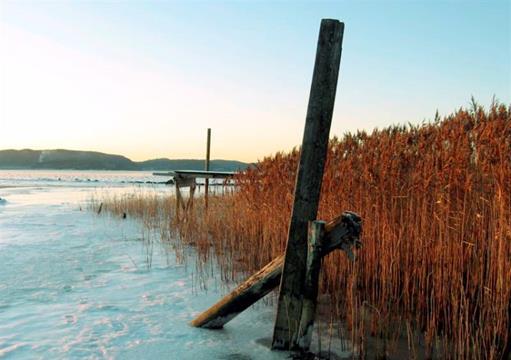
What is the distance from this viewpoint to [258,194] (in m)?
8.38

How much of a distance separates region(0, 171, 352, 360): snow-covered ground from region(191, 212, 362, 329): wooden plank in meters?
0.14

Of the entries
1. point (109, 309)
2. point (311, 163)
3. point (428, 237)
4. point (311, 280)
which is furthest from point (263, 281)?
point (109, 309)

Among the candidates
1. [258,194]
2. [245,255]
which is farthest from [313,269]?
[258,194]

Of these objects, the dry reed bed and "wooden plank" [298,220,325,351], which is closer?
"wooden plank" [298,220,325,351]

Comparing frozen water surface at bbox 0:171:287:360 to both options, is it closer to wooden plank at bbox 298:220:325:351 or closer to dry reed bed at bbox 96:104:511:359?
wooden plank at bbox 298:220:325:351

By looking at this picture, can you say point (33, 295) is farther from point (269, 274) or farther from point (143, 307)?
point (269, 274)

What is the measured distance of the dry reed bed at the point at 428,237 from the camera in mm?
3443

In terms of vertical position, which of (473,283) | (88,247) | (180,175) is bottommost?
(88,247)

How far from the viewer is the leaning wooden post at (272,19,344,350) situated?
327 centimetres

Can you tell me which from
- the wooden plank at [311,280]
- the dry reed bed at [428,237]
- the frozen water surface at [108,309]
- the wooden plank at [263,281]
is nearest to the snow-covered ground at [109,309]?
the frozen water surface at [108,309]

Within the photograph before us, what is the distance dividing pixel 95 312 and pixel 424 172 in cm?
385

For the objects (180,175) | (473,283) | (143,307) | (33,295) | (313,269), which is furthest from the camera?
(180,175)

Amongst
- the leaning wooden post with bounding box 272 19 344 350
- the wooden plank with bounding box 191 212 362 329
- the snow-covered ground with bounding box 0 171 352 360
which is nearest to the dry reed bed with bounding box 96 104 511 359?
the wooden plank with bounding box 191 212 362 329

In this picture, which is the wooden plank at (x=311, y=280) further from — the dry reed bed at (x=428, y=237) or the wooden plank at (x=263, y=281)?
the dry reed bed at (x=428, y=237)
